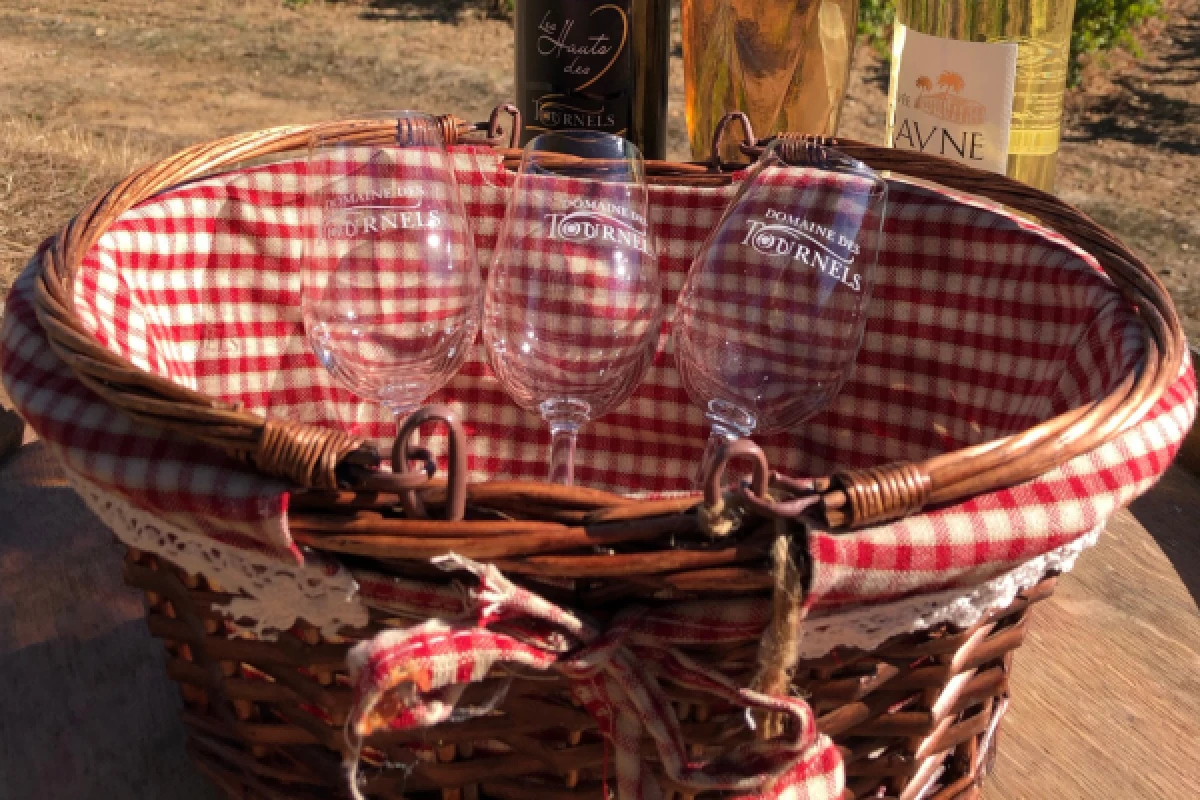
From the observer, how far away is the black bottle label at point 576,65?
93 cm

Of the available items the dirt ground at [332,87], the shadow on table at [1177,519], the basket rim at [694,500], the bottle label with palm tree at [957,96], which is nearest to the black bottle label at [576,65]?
the bottle label with palm tree at [957,96]

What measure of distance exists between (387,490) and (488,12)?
11.1 feet

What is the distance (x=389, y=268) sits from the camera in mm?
789

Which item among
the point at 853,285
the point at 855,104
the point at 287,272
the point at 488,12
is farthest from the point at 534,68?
the point at 488,12

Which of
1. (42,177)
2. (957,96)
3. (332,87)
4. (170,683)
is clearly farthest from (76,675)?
(332,87)

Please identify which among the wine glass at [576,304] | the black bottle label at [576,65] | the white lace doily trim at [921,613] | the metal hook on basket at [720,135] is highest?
the black bottle label at [576,65]

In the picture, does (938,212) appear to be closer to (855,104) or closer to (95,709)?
(95,709)

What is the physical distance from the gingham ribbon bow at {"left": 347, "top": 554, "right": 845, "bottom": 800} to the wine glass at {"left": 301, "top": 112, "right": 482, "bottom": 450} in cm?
31

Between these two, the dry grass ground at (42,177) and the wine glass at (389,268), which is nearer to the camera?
the wine glass at (389,268)

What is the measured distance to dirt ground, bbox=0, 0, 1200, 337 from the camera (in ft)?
7.83

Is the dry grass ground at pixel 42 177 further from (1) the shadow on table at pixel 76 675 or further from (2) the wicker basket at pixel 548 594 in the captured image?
(2) the wicker basket at pixel 548 594

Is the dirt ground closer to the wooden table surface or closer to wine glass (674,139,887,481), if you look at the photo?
the wooden table surface

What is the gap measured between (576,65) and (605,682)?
0.60 m

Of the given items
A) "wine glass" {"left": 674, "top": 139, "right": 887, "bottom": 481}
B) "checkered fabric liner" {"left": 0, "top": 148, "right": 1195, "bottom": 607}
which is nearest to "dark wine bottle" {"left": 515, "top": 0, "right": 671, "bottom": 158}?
"checkered fabric liner" {"left": 0, "top": 148, "right": 1195, "bottom": 607}
